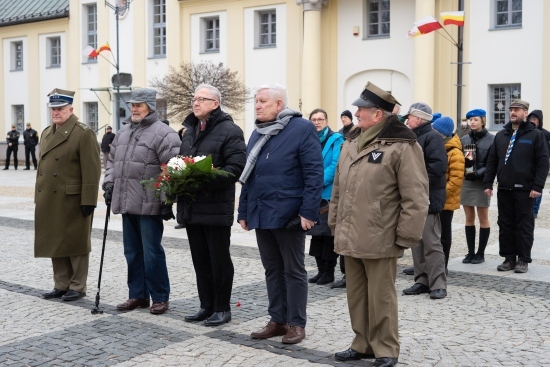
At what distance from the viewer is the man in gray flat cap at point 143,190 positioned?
7.11 meters

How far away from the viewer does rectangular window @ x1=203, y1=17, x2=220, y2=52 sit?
32781 mm

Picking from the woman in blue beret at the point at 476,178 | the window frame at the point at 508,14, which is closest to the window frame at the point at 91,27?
the window frame at the point at 508,14

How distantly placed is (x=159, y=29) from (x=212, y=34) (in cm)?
296

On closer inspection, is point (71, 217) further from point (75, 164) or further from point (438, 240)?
point (438, 240)

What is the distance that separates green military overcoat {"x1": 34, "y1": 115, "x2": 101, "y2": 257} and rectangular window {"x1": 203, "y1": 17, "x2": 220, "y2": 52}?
2521cm

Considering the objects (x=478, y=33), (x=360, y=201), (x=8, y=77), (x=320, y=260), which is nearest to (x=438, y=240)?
(x=320, y=260)

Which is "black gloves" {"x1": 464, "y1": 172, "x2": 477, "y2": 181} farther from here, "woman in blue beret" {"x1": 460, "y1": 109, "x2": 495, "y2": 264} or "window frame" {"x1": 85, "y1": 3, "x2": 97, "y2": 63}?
"window frame" {"x1": 85, "y1": 3, "x2": 97, "y2": 63}

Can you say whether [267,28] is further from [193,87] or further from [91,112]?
[91,112]

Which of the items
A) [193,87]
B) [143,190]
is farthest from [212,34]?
[143,190]

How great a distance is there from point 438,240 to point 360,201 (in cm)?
285

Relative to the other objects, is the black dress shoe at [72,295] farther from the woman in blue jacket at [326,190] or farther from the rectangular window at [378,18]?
the rectangular window at [378,18]

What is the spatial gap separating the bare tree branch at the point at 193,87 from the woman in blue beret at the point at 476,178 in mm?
17782

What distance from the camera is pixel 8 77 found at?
41250 millimetres

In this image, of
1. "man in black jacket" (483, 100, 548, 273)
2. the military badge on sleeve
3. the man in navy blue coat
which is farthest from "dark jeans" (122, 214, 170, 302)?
"man in black jacket" (483, 100, 548, 273)
